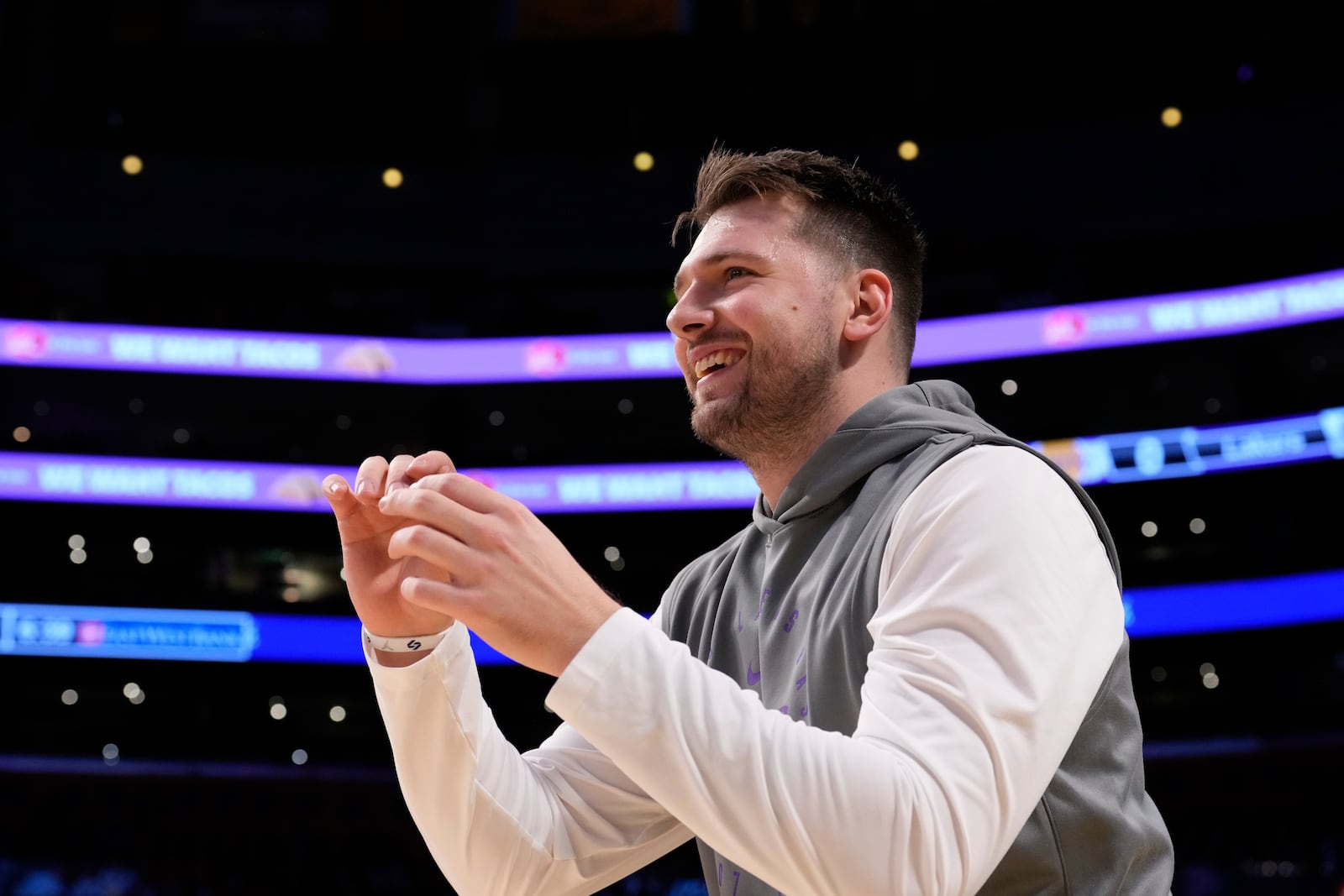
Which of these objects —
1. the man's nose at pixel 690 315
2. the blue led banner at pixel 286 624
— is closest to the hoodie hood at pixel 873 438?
the man's nose at pixel 690 315

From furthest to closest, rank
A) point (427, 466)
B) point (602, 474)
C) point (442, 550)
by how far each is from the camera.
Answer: point (602, 474), point (427, 466), point (442, 550)

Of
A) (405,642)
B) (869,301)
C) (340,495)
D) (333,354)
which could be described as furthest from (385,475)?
(333,354)

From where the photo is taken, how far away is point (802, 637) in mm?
1564

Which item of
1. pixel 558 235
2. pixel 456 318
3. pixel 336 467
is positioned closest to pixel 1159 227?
pixel 558 235

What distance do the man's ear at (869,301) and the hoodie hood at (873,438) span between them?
0.12m

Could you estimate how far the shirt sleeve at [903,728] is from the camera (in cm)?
111

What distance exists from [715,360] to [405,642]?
576mm

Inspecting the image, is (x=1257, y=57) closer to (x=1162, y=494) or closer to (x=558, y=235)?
(x=1162, y=494)

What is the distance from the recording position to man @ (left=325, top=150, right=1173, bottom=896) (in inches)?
44.4

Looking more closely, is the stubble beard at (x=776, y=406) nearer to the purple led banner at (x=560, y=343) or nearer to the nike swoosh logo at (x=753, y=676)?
the nike swoosh logo at (x=753, y=676)

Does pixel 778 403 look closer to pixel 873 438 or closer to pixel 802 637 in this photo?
pixel 873 438

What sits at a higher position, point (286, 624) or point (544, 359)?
point (544, 359)

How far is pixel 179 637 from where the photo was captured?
10750mm

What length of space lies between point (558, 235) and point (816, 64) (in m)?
2.78
